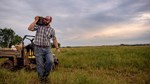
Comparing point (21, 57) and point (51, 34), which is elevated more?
point (51, 34)

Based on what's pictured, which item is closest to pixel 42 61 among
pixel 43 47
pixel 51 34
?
pixel 43 47

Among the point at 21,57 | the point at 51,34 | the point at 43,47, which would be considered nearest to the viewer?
the point at 43,47

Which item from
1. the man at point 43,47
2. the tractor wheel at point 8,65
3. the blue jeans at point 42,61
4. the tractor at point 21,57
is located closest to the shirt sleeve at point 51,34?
the man at point 43,47

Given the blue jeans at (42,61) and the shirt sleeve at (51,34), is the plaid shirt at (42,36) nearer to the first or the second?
the shirt sleeve at (51,34)

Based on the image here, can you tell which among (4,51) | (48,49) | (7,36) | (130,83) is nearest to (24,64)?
(4,51)

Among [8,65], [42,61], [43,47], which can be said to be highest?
[43,47]

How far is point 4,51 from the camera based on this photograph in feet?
36.0

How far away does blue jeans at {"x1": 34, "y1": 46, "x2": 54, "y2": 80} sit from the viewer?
21.4 ft

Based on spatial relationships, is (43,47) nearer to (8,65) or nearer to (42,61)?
(42,61)

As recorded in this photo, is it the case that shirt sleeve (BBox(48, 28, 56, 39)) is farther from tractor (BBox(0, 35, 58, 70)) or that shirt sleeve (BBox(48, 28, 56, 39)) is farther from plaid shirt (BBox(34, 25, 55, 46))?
tractor (BBox(0, 35, 58, 70))

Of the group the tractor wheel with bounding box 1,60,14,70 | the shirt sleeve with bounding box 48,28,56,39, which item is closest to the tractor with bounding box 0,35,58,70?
the tractor wheel with bounding box 1,60,14,70

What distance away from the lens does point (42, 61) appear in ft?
21.7

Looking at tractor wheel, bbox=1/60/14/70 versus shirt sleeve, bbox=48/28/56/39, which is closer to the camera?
shirt sleeve, bbox=48/28/56/39

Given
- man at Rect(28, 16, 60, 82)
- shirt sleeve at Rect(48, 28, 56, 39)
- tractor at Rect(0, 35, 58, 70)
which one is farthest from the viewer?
tractor at Rect(0, 35, 58, 70)
